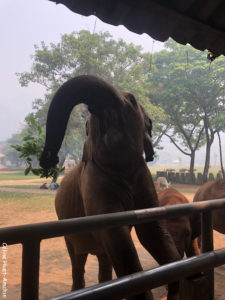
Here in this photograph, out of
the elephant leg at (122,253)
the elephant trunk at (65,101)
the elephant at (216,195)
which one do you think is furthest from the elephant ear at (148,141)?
the elephant at (216,195)

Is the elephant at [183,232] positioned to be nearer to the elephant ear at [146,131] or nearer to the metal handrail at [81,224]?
the elephant ear at [146,131]

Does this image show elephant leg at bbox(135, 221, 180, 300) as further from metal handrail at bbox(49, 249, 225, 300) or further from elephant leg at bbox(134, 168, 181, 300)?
metal handrail at bbox(49, 249, 225, 300)

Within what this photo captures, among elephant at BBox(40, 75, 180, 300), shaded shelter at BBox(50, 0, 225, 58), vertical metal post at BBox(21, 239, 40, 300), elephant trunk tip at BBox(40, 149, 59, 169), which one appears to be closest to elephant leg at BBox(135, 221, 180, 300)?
elephant at BBox(40, 75, 180, 300)

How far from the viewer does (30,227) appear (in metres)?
1.21

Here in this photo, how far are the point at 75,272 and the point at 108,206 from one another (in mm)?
1493

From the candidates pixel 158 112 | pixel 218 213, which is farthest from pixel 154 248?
pixel 158 112

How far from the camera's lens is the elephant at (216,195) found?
4.54m

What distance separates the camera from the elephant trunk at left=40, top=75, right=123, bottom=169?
227 centimetres

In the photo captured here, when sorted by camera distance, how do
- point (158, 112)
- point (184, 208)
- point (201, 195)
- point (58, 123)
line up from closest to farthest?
point (184, 208) → point (58, 123) → point (201, 195) → point (158, 112)

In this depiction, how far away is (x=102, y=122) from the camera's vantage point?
249 centimetres

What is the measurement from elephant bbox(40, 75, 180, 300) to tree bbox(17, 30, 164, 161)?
60.4 feet

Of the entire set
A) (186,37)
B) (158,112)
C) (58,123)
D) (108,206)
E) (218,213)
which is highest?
(158,112)

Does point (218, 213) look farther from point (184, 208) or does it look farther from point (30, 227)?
point (30, 227)

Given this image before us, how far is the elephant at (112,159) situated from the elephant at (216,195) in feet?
7.92
